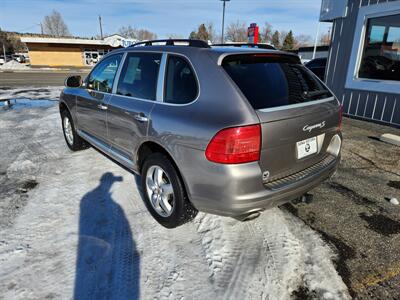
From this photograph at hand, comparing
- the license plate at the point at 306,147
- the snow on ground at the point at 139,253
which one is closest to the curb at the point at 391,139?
the snow on ground at the point at 139,253

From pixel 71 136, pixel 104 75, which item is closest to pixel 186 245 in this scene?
pixel 104 75

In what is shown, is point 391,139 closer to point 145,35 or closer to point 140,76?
point 140,76

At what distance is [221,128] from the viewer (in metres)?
2.17

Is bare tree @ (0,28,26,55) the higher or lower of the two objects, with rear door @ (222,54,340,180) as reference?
higher

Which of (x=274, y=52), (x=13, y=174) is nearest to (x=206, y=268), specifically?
(x=274, y=52)

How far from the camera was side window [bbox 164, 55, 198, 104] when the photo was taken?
2512 mm

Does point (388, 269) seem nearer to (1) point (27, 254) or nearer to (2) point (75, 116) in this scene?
(1) point (27, 254)

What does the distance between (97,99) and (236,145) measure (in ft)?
8.00

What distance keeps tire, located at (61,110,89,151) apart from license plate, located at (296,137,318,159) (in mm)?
3781

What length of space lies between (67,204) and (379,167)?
4654 mm

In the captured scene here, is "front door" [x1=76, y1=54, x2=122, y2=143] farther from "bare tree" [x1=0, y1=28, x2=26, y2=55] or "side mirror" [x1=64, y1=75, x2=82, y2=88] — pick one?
"bare tree" [x1=0, y1=28, x2=26, y2=55]

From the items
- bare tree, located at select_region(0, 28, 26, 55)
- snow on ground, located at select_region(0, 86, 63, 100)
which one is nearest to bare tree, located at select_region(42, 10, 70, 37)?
bare tree, located at select_region(0, 28, 26, 55)

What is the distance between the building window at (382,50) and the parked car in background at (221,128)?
18.9 feet

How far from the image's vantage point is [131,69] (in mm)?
3322
